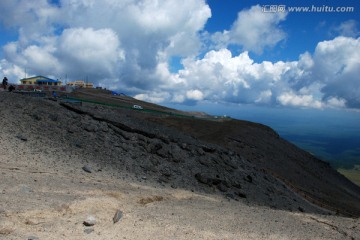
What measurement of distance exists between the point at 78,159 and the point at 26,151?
2.94 meters

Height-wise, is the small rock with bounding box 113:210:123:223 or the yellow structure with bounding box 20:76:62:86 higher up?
the yellow structure with bounding box 20:76:62:86

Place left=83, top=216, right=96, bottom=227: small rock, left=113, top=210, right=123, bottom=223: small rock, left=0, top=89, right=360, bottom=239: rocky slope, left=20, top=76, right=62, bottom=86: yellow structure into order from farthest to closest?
left=20, top=76, right=62, bottom=86: yellow structure, left=113, top=210, right=123, bottom=223: small rock, left=0, top=89, right=360, bottom=239: rocky slope, left=83, top=216, right=96, bottom=227: small rock

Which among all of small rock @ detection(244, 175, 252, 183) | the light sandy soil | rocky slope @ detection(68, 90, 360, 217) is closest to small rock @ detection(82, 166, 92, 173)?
the light sandy soil

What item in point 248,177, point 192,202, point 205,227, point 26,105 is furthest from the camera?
point 248,177

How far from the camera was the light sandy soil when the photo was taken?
11.1 metres

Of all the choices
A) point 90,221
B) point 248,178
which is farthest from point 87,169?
point 248,178

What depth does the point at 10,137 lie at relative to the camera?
20.3 meters

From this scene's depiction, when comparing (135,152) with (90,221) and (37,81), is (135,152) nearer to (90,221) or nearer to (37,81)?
(90,221)

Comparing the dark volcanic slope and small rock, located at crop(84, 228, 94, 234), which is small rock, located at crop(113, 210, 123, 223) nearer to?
small rock, located at crop(84, 228, 94, 234)

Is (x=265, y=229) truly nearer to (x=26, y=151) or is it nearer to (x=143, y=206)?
(x=143, y=206)

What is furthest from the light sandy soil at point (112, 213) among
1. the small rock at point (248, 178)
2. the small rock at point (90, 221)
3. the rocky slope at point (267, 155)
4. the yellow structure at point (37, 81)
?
the yellow structure at point (37, 81)

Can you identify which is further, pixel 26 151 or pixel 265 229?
pixel 26 151

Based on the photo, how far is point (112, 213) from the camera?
1278cm

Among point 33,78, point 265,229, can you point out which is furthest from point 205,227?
point 33,78
